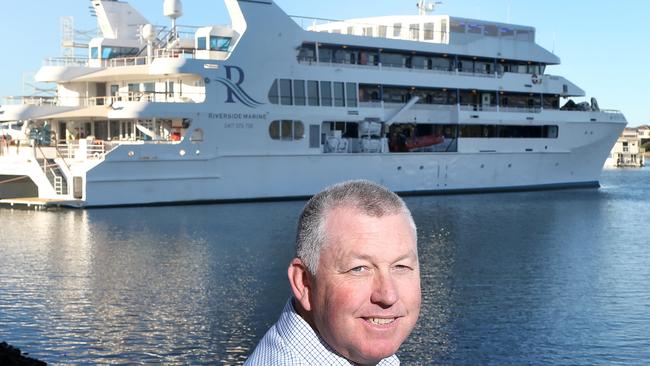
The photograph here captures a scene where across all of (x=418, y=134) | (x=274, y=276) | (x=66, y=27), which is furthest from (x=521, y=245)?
(x=66, y=27)

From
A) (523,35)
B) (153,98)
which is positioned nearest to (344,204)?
(153,98)

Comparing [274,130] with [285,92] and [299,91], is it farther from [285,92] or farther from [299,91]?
[299,91]

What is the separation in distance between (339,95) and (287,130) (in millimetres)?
2801

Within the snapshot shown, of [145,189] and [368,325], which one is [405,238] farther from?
[145,189]

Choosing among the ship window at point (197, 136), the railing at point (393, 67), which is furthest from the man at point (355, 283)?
the railing at point (393, 67)

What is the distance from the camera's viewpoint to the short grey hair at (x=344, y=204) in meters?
2.57

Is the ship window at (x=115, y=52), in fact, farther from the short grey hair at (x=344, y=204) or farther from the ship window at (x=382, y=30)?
the short grey hair at (x=344, y=204)

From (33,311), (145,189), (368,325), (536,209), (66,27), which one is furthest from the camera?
(66,27)

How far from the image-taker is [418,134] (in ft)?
111

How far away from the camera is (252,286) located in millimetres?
14227

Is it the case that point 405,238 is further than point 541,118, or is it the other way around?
point 541,118

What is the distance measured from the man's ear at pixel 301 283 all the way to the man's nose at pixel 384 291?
0.73ft

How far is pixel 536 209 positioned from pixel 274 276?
14.9 meters

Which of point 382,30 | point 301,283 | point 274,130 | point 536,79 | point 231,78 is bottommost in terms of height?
point 301,283
